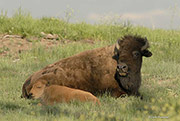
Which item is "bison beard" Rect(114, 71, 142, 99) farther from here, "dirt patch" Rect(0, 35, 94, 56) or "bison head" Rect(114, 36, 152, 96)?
"dirt patch" Rect(0, 35, 94, 56)

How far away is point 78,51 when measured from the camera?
14.4 m

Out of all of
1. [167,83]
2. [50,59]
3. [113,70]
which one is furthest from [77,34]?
[113,70]

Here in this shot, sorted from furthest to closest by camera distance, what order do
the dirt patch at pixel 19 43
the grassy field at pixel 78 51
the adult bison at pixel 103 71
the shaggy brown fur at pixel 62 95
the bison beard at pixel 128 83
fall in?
the dirt patch at pixel 19 43 < the bison beard at pixel 128 83 < the adult bison at pixel 103 71 < the shaggy brown fur at pixel 62 95 < the grassy field at pixel 78 51

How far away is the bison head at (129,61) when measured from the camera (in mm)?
7676

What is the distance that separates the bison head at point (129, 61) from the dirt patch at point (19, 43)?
8039 millimetres

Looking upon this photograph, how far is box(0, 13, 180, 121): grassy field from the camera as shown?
5834 mm

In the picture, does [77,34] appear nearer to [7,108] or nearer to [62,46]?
[62,46]

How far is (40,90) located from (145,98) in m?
2.50

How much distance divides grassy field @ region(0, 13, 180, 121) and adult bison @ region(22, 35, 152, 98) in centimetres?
37

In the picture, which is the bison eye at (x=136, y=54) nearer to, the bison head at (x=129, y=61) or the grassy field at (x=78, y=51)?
the bison head at (x=129, y=61)

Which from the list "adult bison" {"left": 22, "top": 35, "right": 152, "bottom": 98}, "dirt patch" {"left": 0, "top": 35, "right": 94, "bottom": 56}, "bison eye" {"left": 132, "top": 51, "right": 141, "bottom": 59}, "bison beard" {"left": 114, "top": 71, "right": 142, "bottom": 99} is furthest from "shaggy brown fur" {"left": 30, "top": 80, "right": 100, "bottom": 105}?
"dirt patch" {"left": 0, "top": 35, "right": 94, "bottom": 56}

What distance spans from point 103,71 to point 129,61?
0.67m

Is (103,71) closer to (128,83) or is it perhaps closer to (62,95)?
(128,83)

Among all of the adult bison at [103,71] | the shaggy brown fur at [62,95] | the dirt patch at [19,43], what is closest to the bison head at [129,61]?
the adult bison at [103,71]
